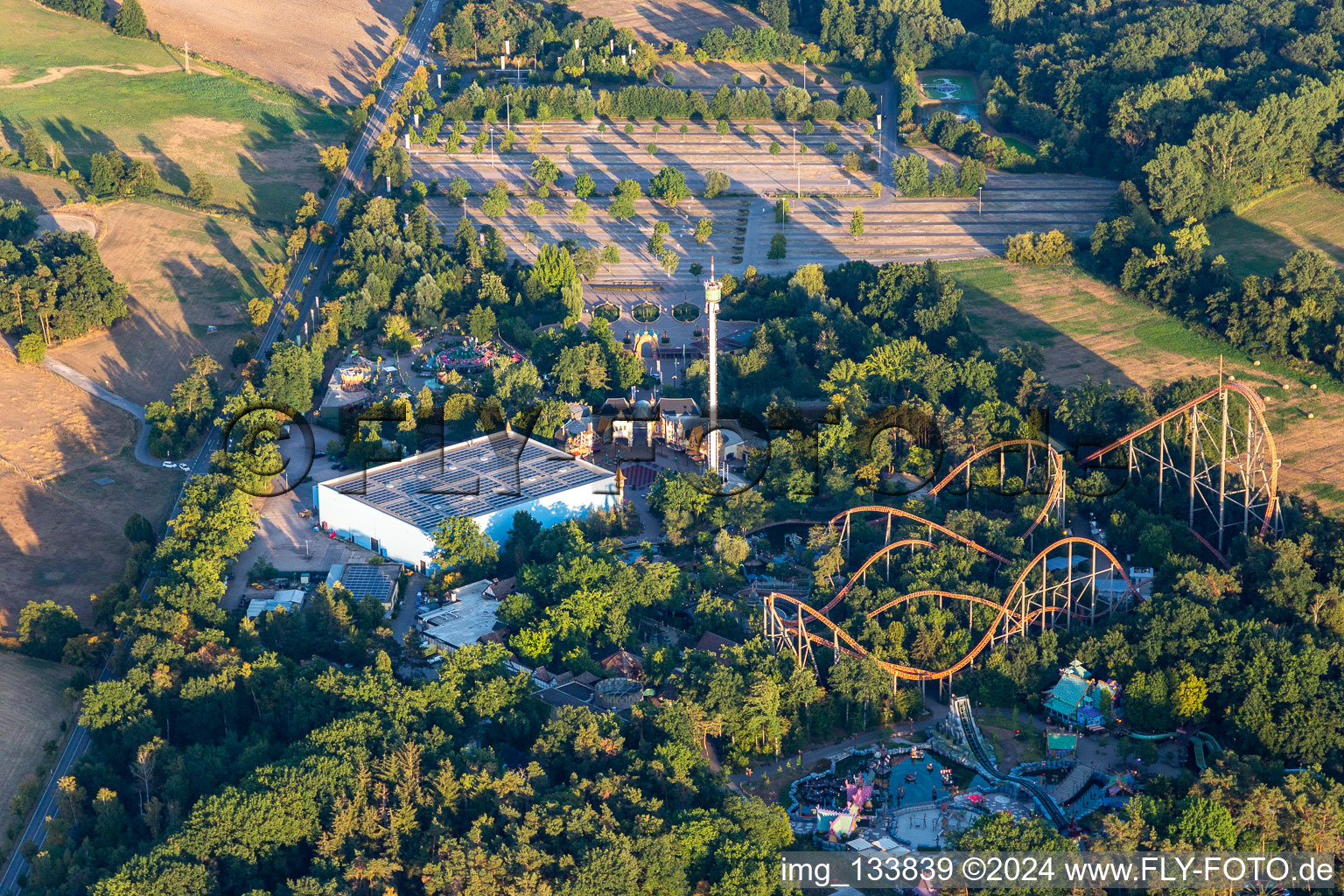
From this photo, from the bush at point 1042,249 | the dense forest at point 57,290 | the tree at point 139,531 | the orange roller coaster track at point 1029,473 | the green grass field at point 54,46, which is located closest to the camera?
the orange roller coaster track at point 1029,473

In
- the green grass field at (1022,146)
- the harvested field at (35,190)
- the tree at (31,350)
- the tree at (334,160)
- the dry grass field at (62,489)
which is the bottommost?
the dry grass field at (62,489)

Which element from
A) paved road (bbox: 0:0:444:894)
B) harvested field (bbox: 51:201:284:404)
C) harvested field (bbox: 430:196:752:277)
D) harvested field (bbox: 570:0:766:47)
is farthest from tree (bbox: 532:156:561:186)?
harvested field (bbox: 570:0:766:47)

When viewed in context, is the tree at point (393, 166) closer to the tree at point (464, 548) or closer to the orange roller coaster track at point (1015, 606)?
the tree at point (464, 548)

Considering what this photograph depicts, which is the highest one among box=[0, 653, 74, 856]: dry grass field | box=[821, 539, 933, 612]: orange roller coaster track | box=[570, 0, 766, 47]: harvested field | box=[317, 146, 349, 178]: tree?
box=[570, 0, 766, 47]: harvested field

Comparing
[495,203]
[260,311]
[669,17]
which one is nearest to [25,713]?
[260,311]

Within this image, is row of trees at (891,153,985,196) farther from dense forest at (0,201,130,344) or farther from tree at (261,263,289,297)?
dense forest at (0,201,130,344)

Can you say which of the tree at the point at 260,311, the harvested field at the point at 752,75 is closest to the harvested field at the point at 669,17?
the harvested field at the point at 752,75

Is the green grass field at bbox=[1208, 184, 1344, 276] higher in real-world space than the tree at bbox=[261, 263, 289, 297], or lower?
higher

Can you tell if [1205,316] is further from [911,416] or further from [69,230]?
[69,230]
